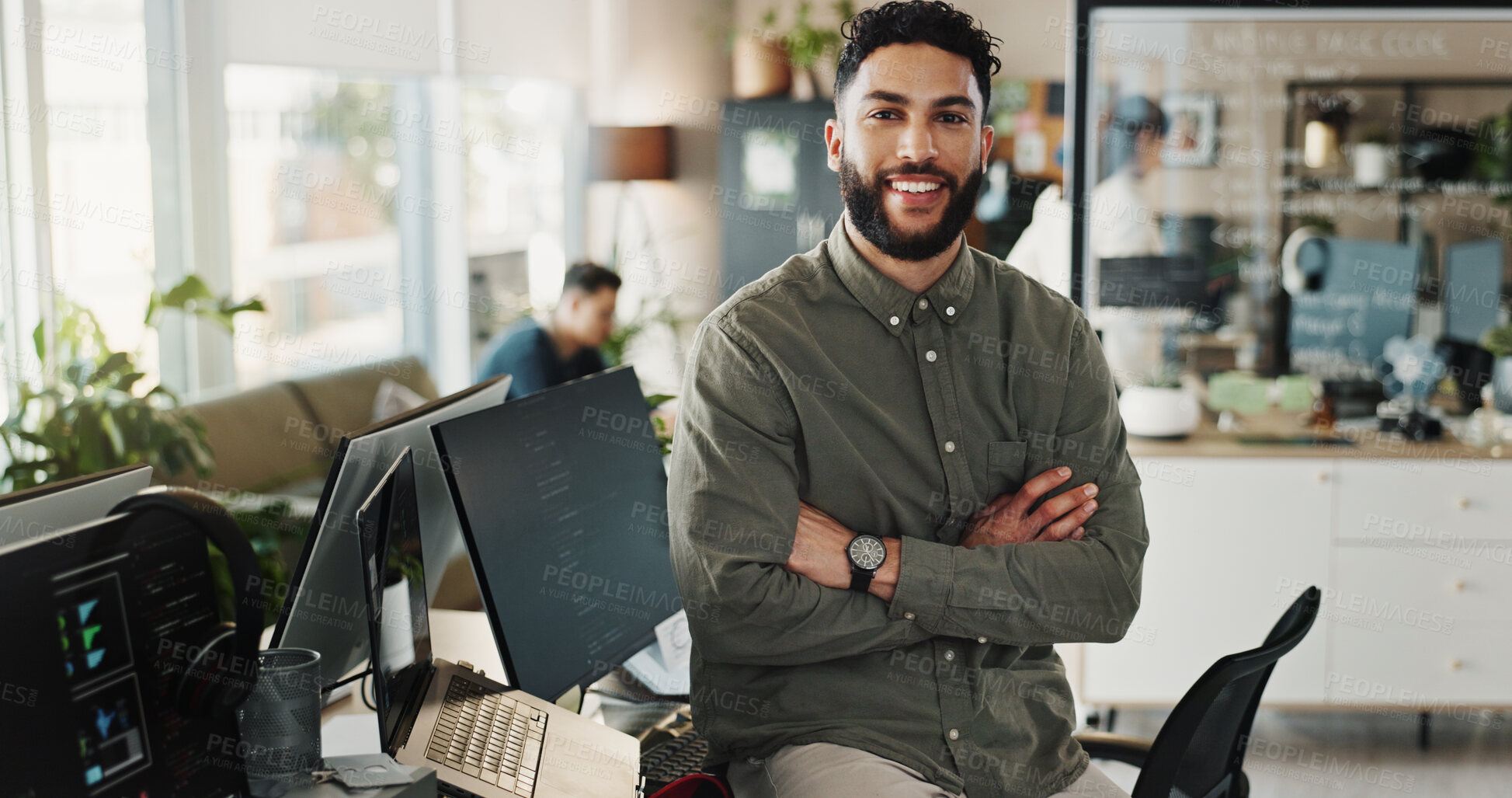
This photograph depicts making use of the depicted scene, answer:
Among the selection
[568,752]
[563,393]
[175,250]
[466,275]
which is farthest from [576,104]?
[568,752]

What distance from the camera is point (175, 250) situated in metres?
3.68

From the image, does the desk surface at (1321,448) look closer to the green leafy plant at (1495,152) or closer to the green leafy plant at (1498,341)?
the green leafy plant at (1498,341)

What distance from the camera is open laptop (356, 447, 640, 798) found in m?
1.20

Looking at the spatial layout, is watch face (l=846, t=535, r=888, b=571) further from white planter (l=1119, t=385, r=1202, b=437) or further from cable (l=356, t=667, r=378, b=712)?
white planter (l=1119, t=385, r=1202, b=437)

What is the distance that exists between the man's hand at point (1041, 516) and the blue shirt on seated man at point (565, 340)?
2541mm

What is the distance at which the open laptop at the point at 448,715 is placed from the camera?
1196 mm

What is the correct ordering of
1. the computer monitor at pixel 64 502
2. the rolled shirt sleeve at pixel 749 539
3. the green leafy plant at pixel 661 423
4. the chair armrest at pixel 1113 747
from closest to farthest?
the computer monitor at pixel 64 502
the rolled shirt sleeve at pixel 749 539
the chair armrest at pixel 1113 747
the green leafy plant at pixel 661 423

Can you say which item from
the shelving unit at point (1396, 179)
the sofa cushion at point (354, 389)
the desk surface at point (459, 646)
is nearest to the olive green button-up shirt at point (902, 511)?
the desk surface at point (459, 646)

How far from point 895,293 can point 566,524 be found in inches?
20.9

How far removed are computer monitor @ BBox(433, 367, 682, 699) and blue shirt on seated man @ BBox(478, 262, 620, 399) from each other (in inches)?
89.8

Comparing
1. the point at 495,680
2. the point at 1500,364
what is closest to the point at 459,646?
the point at 495,680

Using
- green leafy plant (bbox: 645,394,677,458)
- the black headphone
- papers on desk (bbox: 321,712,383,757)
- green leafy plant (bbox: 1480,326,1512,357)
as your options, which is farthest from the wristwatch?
green leafy plant (bbox: 1480,326,1512,357)

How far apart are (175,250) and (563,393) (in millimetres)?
2669

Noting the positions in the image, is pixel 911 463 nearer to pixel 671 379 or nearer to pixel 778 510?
pixel 778 510
